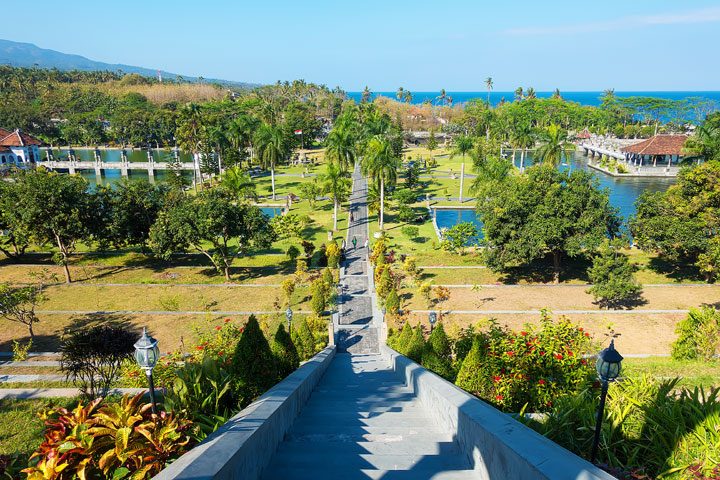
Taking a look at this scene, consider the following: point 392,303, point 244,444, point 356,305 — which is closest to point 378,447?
point 244,444

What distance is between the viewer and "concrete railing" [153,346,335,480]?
3.27m

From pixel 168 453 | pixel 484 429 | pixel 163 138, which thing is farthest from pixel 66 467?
pixel 163 138

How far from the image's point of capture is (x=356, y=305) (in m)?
21.6

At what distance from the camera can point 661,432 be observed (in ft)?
14.8

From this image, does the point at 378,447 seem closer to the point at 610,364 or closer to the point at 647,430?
the point at 610,364

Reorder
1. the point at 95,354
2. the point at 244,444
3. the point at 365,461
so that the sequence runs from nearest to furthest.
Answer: the point at 244,444, the point at 365,461, the point at 95,354

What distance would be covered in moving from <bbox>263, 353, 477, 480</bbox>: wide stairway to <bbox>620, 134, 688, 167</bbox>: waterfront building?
62.9m

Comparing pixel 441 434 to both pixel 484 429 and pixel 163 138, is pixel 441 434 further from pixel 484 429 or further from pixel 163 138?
pixel 163 138

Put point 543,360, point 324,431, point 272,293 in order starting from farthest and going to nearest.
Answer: point 272,293 → point 543,360 → point 324,431

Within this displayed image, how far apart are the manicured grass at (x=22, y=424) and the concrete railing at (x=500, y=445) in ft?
19.0

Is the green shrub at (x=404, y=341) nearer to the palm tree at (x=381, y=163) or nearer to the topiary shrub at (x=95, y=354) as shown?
the topiary shrub at (x=95, y=354)

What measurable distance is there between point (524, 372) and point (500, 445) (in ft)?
12.3

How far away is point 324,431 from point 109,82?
14676 centimetres

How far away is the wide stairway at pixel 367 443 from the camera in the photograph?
4.38 m
